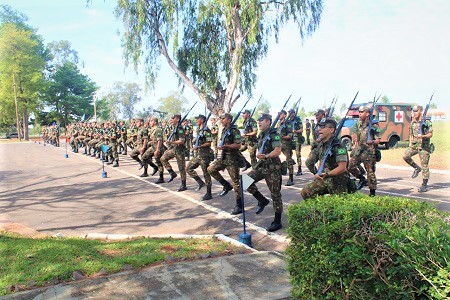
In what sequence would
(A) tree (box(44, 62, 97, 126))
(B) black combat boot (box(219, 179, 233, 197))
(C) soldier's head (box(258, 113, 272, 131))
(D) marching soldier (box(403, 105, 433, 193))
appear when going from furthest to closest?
(A) tree (box(44, 62, 97, 126)), (D) marching soldier (box(403, 105, 433, 193)), (B) black combat boot (box(219, 179, 233, 197)), (C) soldier's head (box(258, 113, 272, 131))

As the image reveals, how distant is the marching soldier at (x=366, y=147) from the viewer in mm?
7922

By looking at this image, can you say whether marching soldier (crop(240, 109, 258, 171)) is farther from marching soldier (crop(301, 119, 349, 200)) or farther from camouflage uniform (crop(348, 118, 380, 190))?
marching soldier (crop(301, 119, 349, 200))

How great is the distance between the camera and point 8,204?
898 centimetres

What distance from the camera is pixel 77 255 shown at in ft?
15.4

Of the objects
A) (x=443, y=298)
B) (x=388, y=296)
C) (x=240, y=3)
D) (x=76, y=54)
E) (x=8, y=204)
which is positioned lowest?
(x=8, y=204)

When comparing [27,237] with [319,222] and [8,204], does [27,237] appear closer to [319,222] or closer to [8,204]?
[8,204]

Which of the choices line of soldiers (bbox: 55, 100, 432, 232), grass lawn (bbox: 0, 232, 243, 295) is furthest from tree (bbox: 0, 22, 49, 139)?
grass lawn (bbox: 0, 232, 243, 295)

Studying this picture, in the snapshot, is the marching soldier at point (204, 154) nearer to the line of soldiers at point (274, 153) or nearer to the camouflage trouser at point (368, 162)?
the line of soldiers at point (274, 153)

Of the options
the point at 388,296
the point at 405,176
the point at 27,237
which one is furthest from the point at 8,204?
the point at 405,176

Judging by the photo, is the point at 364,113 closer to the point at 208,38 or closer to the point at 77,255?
the point at 77,255

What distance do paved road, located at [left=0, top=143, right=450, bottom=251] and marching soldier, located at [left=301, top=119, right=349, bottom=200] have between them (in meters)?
0.96

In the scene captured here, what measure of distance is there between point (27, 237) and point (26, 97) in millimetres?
54780

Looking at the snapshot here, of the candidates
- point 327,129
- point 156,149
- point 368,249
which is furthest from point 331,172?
point 156,149

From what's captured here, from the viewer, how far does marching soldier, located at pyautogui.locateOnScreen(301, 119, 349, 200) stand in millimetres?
4869
